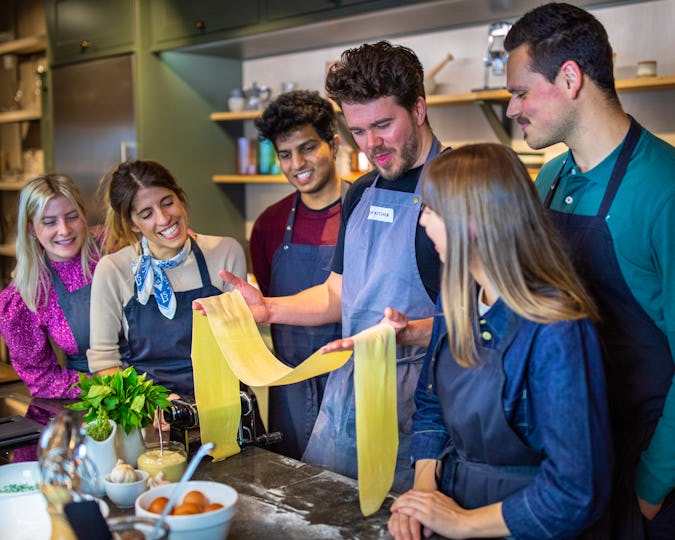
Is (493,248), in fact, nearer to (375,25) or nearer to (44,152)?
(375,25)

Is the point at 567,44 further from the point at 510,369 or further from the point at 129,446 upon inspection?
the point at 129,446

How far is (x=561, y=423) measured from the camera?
1.18m

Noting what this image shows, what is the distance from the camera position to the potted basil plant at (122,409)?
1453 mm

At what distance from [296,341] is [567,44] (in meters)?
1.36

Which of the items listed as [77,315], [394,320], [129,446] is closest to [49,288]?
[77,315]

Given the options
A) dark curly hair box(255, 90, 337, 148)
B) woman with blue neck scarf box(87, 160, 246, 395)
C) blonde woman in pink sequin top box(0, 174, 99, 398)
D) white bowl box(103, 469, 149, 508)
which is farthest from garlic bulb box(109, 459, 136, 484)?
dark curly hair box(255, 90, 337, 148)

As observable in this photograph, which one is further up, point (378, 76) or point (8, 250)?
point (378, 76)

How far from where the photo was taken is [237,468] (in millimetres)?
1533

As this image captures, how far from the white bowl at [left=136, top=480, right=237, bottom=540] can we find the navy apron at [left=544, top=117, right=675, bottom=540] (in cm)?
80

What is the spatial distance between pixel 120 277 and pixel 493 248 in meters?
1.32

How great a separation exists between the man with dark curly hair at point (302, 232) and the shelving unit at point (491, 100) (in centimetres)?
71

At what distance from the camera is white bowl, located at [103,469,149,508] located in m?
1.33

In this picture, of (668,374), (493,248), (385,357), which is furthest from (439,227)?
(668,374)

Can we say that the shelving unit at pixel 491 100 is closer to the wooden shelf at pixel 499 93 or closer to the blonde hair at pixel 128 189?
the wooden shelf at pixel 499 93
